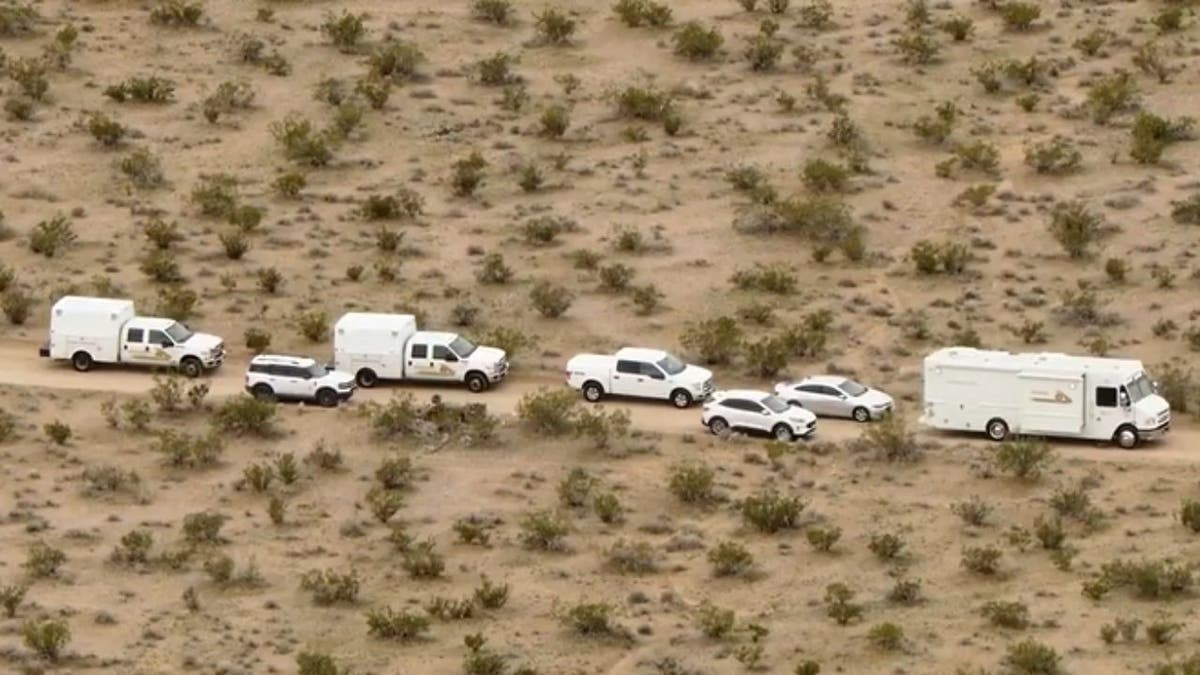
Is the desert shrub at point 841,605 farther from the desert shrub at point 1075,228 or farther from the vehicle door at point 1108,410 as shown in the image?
the desert shrub at point 1075,228

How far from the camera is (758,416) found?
9212cm

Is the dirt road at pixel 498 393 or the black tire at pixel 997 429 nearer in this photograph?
the dirt road at pixel 498 393

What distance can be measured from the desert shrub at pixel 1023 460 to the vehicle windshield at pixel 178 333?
20.7 metres

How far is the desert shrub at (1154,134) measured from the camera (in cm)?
10925

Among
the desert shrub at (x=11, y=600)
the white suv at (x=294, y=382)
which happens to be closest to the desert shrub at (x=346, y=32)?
the white suv at (x=294, y=382)

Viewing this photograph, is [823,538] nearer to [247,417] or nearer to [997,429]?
[997,429]

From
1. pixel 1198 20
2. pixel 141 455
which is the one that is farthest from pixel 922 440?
pixel 1198 20

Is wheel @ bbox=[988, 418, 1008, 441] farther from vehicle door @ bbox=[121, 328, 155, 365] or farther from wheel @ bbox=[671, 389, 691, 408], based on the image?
vehicle door @ bbox=[121, 328, 155, 365]

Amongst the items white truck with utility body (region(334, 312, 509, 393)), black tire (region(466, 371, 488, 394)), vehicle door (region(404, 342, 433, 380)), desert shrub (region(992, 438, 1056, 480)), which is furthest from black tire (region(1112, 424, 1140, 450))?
vehicle door (region(404, 342, 433, 380))

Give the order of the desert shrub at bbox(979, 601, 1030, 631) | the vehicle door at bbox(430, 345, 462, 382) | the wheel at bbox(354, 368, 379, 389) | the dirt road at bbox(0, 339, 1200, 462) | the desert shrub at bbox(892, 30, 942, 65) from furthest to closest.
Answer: the desert shrub at bbox(892, 30, 942, 65) < the wheel at bbox(354, 368, 379, 389) < the vehicle door at bbox(430, 345, 462, 382) < the dirt road at bbox(0, 339, 1200, 462) < the desert shrub at bbox(979, 601, 1030, 631)

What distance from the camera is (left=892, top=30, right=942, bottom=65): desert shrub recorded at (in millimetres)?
116625

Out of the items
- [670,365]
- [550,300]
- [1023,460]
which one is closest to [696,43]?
[550,300]

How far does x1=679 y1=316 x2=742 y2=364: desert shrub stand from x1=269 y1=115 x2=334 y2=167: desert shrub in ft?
50.9

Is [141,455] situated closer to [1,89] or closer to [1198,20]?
[1,89]
